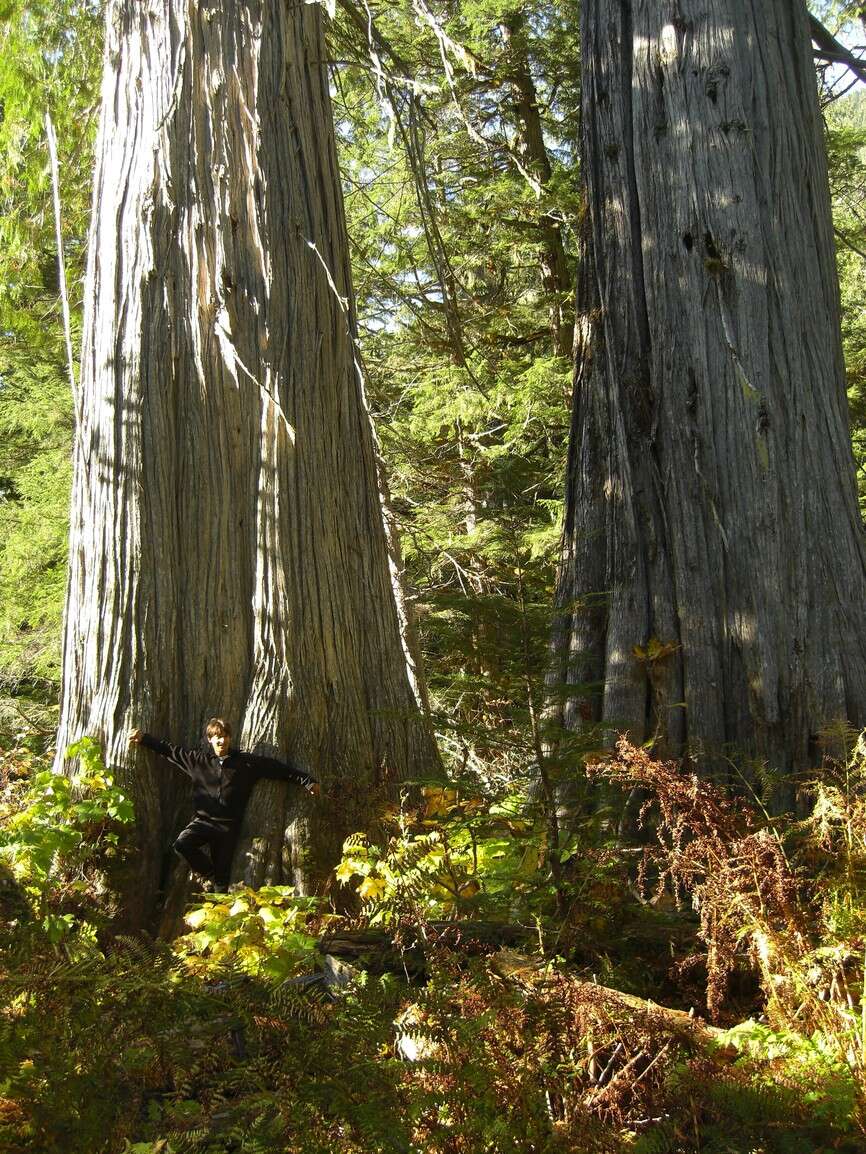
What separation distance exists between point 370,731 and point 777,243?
11.5 feet

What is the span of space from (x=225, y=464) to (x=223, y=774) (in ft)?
6.10

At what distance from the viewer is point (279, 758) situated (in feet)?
19.3

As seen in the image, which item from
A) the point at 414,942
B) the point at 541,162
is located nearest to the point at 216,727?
the point at 414,942

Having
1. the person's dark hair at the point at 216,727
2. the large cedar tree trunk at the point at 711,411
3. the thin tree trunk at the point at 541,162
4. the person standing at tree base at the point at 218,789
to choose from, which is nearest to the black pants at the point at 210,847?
the person standing at tree base at the point at 218,789

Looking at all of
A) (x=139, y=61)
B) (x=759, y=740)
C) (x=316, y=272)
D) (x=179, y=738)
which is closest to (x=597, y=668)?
(x=759, y=740)

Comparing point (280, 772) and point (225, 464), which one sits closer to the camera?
point (280, 772)

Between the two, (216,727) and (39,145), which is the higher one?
(39,145)

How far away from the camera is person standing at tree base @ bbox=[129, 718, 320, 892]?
18.9ft

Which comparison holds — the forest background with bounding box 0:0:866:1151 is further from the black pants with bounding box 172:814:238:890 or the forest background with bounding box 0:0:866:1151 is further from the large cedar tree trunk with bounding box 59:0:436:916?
the large cedar tree trunk with bounding box 59:0:436:916

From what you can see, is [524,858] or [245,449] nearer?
[524,858]

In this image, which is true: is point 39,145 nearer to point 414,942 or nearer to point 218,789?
point 218,789

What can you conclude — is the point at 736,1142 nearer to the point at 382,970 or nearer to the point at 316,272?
the point at 382,970

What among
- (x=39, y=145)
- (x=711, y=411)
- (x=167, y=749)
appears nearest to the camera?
(x=711, y=411)

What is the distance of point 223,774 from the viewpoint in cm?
575
